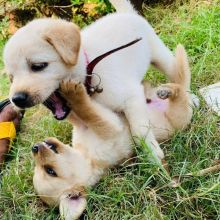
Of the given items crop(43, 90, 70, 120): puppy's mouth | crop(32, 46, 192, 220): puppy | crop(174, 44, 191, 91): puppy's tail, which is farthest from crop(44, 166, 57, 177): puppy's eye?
crop(174, 44, 191, 91): puppy's tail

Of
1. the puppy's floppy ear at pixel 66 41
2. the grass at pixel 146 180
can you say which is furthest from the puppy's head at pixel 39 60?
the grass at pixel 146 180

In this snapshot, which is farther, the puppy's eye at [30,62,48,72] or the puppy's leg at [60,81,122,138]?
the puppy's leg at [60,81,122,138]

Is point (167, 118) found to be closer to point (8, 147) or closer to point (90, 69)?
point (90, 69)

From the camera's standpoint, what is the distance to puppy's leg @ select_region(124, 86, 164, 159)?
10.7 feet

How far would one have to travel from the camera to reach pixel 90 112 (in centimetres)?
318

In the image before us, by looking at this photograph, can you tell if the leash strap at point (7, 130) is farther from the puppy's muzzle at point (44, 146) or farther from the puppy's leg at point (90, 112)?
the puppy's leg at point (90, 112)

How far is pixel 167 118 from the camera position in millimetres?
3508

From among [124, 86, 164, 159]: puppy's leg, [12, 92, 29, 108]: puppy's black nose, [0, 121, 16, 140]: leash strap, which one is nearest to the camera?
[12, 92, 29, 108]: puppy's black nose

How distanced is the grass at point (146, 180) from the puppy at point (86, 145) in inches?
3.0

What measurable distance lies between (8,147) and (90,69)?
0.98 meters

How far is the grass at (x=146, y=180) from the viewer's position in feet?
9.68

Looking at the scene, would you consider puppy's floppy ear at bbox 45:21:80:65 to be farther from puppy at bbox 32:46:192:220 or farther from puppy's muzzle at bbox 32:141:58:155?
puppy's muzzle at bbox 32:141:58:155

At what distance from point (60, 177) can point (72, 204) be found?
0.57 feet

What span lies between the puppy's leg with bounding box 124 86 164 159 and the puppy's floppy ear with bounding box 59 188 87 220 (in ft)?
1.57
